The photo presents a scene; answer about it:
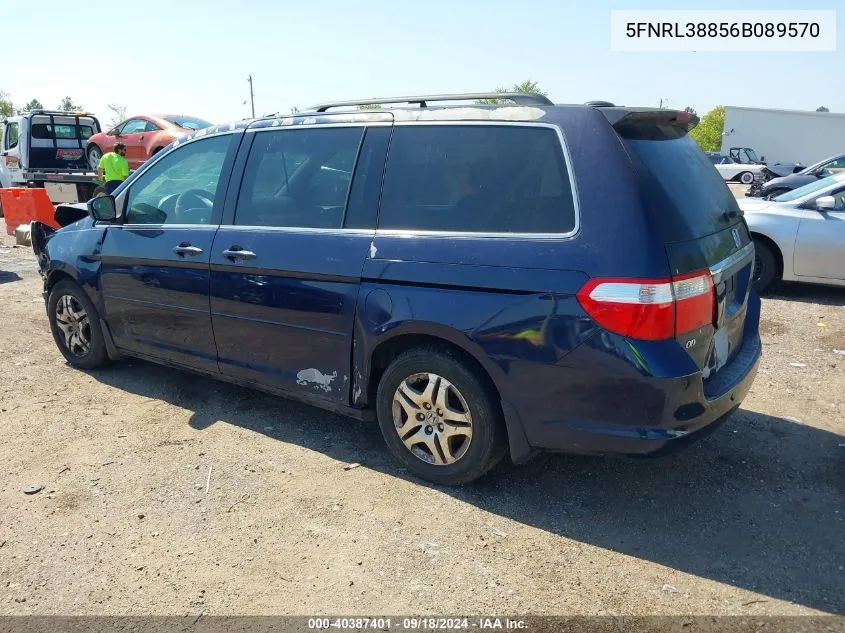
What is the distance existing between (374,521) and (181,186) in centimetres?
264

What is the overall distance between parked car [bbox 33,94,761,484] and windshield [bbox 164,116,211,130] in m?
12.4

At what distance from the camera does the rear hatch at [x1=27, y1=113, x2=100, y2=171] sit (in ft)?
51.6

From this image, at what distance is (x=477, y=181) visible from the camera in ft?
10.5

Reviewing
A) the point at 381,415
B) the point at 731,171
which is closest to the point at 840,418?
the point at 381,415

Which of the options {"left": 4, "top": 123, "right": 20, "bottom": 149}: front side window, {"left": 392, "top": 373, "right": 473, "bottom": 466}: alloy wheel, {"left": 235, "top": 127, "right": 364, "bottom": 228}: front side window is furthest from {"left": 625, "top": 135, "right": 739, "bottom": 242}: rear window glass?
{"left": 4, "top": 123, "right": 20, "bottom": 149}: front side window

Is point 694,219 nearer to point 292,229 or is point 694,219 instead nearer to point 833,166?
point 292,229

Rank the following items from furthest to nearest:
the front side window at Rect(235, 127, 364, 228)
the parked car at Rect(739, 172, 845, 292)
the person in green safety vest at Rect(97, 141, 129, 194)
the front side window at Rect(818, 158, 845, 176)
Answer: the front side window at Rect(818, 158, 845, 176)
the person in green safety vest at Rect(97, 141, 129, 194)
the parked car at Rect(739, 172, 845, 292)
the front side window at Rect(235, 127, 364, 228)

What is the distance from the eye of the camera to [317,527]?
3.18m

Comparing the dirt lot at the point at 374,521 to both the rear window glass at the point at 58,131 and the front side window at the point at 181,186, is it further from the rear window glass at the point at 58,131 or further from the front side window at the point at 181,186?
the rear window glass at the point at 58,131

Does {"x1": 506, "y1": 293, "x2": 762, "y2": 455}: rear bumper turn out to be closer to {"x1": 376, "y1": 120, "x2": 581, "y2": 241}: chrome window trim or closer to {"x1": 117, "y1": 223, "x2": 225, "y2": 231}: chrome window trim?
{"x1": 376, "y1": 120, "x2": 581, "y2": 241}: chrome window trim

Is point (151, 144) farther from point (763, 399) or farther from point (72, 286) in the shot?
point (763, 399)

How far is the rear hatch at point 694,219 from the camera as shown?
287cm

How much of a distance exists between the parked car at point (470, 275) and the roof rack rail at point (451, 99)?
2 cm

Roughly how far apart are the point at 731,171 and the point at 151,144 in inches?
1050
